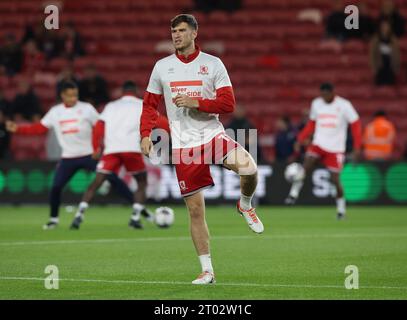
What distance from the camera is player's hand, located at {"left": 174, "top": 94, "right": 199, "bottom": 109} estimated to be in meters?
9.94

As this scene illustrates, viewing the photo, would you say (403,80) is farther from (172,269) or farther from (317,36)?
(172,269)

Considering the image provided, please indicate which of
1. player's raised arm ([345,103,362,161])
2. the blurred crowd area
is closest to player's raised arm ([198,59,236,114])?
player's raised arm ([345,103,362,161])

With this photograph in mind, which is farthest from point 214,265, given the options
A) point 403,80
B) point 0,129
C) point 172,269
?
point 403,80

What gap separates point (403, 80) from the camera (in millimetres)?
28734

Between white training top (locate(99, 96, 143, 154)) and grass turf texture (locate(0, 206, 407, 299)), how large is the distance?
1397mm

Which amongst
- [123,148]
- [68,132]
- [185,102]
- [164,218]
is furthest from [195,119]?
[68,132]

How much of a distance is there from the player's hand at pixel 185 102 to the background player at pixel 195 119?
0.11 meters

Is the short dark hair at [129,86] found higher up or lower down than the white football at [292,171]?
higher up

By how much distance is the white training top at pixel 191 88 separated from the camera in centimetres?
1029

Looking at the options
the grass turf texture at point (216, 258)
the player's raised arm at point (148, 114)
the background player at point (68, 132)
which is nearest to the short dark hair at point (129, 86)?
the background player at point (68, 132)

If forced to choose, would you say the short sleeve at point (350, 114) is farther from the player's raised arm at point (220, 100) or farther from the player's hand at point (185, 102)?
the player's hand at point (185, 102)

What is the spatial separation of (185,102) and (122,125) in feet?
27.8

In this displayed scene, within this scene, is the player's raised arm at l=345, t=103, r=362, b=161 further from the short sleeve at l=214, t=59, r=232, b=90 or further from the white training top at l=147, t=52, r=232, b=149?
the short sleeve at l=214, t=59, r=232, b=90

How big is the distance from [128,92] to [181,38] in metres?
8.34
